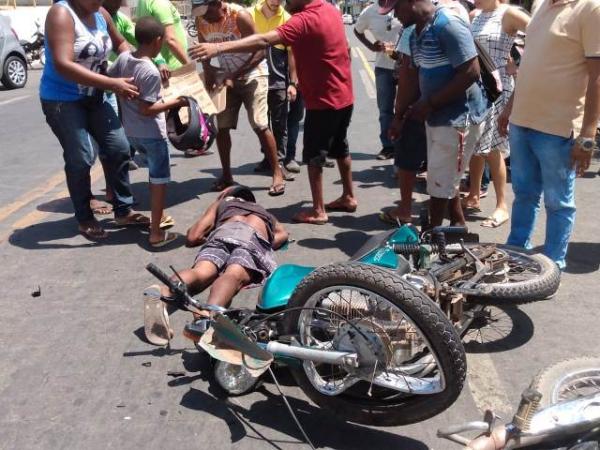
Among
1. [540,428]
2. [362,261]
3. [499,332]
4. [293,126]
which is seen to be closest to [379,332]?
[362,261]

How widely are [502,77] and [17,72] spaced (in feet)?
40.0

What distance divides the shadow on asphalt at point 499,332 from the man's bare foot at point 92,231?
9.89ft

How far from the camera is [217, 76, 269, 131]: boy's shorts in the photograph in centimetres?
587

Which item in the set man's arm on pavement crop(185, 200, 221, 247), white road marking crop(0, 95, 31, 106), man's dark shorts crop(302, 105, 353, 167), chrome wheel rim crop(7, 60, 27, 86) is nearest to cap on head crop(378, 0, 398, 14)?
man's dark shorts crop(302, 105, 353, 167)

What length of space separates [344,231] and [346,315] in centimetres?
236

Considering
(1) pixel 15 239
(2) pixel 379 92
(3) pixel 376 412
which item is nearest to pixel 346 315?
(3) pixel 376 412

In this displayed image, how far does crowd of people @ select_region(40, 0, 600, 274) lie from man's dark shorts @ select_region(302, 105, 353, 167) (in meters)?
0.01

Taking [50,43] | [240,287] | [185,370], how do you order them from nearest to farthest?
[185,370], [240,287], [50,43]

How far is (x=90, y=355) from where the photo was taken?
3.18m

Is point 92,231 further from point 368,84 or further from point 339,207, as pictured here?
point 368,84

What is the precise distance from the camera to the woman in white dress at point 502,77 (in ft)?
15.9

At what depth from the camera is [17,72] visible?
45.0ft

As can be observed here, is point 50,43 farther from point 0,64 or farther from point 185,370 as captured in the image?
point 0,64

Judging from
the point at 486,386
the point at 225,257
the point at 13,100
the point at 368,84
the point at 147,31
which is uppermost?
the point at 147,31
